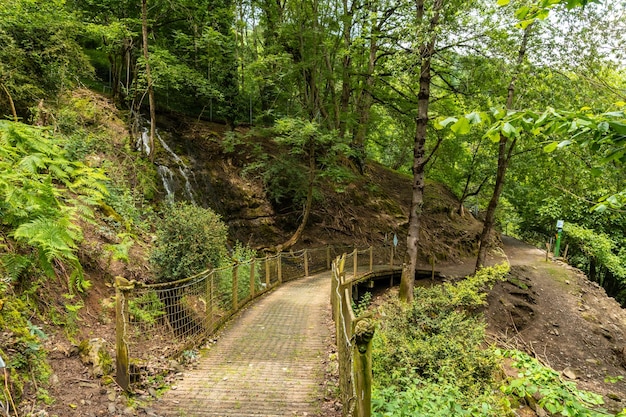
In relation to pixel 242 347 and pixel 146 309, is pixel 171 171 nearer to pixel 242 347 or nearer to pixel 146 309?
pixel 146 309

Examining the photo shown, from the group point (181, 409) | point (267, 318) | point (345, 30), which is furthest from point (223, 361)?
point (345, 30)

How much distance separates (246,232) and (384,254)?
775 cm

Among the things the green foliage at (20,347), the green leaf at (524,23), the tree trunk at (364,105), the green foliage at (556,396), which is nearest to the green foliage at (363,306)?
the green foliage at (556,396)

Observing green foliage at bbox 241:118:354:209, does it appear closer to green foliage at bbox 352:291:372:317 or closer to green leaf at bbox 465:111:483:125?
green foliage at bbox 352:291:372:317

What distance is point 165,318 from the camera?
242 inches

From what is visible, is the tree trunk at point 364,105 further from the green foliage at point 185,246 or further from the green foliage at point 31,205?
the green foliage at point 31,205

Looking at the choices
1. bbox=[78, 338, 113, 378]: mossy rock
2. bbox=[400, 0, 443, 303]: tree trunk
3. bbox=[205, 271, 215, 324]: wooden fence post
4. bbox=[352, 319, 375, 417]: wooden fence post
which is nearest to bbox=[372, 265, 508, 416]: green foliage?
bbox=[352, 319, 375, 417]: wooden fence post

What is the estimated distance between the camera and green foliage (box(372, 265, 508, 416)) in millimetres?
4707

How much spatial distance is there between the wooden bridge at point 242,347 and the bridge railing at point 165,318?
2 cm

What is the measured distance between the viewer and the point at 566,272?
65.1 feet

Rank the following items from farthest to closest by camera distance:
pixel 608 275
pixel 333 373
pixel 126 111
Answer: pixel 608 275 < pixel 126 111 < pixel 333 373

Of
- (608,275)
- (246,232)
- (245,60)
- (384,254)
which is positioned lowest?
(608,275)

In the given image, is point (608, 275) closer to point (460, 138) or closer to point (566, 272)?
point (566, 272)

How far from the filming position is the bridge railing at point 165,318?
467 cm
